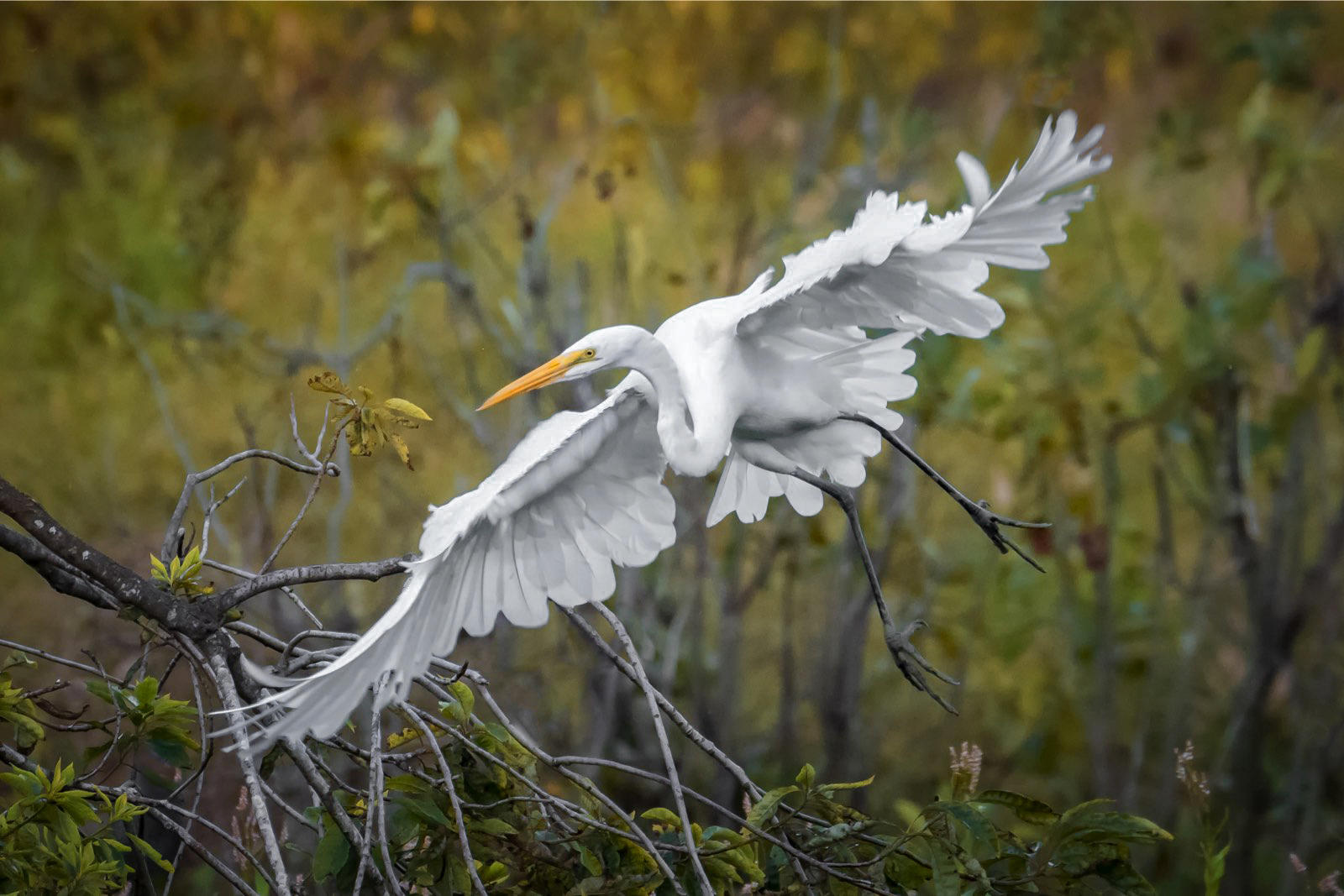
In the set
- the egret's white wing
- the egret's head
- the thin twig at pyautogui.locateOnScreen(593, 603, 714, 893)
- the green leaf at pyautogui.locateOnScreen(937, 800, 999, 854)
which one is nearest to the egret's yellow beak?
the egret's head

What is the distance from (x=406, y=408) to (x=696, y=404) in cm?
38

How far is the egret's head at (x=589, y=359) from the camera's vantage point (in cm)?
137

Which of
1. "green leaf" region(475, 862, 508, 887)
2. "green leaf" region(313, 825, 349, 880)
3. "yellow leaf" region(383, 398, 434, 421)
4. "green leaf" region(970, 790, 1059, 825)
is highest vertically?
"yellow leaf" region(383, 398, 434, 421)

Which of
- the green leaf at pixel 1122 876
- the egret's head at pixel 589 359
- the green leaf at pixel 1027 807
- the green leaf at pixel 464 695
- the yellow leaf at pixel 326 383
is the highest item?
the egret's head at pixel 589 359

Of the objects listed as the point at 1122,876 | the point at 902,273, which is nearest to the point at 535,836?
the point at 1122,876

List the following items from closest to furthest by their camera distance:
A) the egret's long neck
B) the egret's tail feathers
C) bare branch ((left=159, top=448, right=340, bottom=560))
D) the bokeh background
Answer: bare branch ((left=159, top=448, right=340, bottom=560)), the egret's long neck, the egret's tail feathers, the bokeh background

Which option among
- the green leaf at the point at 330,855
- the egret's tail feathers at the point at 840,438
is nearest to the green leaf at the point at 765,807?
the green leaf at the point at 330,855

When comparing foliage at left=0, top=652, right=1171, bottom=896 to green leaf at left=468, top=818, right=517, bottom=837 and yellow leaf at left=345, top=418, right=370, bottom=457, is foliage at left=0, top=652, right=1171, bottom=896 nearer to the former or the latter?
green leaf at left=468, top=818, right=517, bottom=837

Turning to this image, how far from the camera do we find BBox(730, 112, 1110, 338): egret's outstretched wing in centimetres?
117

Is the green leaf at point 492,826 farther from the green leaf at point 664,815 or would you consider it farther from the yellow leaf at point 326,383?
the yellow leaf at point 326,383

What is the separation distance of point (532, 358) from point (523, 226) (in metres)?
0.26

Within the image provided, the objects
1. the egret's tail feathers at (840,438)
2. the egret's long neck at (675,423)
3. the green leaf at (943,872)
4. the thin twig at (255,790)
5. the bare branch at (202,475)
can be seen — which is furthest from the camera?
the egret's tail feathers at (840,438)

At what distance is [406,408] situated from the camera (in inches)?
43.2

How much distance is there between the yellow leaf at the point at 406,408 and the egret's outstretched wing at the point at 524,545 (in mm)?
121
